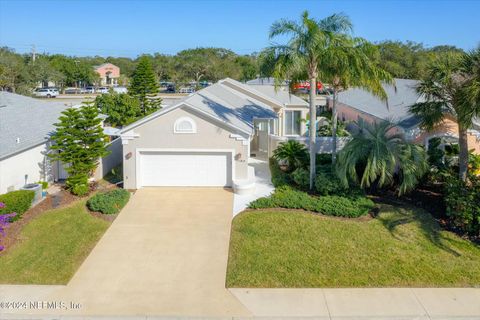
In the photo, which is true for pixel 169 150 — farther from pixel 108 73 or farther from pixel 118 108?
pixel 108 73

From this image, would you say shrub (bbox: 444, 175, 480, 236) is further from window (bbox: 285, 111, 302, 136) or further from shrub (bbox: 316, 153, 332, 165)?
A: window (bbox: 285, 111, 302, 136)

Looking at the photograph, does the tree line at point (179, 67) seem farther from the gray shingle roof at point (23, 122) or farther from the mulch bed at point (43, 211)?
the mulch bed at point (43, 211)

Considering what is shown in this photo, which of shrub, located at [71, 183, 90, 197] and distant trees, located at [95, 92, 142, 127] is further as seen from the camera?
distant trees, located at [95, 92, 142, 127]

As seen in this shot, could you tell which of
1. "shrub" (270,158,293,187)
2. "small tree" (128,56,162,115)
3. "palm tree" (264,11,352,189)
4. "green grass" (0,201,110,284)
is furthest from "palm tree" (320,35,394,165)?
"small tree" (128,56,162,115)

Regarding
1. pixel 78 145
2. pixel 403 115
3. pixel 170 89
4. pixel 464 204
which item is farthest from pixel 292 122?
pixel 170 89

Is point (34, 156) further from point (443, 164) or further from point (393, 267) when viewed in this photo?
point (443, 164)

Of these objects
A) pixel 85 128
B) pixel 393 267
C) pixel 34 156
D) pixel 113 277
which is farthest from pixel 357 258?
pixel 34 156

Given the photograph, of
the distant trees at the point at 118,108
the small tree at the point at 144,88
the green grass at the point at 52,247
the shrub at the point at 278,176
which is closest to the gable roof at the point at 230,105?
the shrub at the point at 278,176
